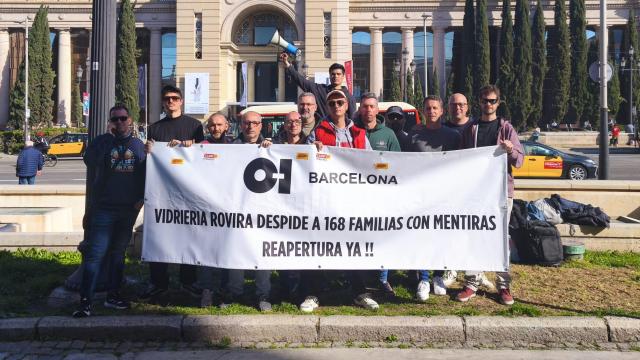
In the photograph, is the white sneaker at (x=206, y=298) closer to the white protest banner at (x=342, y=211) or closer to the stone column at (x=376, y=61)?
the white protest banner at (x=342, y=211)

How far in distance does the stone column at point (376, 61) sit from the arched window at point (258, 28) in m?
7.60

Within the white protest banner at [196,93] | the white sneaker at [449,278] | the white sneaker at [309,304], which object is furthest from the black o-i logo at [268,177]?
the white protest banner at [196,93]

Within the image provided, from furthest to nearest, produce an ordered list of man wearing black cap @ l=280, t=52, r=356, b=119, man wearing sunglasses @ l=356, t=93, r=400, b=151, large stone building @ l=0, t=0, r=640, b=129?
large stone building @ l=0, t=0, r=640, b=129 < man wearing black cap @ l=280, t=52, r=356, b=119 < man wearing sunglasses @ l=356, t=93, r=400, b=151

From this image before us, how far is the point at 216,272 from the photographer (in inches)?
290

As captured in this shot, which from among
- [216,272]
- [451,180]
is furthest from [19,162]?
[451,180]

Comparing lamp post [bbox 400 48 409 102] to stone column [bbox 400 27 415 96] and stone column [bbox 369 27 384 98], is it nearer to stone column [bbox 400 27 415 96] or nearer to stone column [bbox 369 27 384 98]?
stone column [bbox 400 27 415 96]

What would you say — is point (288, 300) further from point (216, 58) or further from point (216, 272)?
point (216, 58)

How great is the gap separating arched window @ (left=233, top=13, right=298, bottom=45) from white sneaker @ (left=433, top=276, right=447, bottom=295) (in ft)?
165

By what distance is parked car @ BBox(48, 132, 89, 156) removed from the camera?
39250 millimetres

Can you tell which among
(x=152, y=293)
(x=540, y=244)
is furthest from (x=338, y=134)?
(x=540, y=244)

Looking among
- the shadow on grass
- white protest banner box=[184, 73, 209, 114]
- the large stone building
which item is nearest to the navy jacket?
the shadow on grass

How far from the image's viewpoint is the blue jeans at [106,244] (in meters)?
6.00

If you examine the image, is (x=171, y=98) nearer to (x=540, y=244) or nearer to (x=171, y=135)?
(x=171, y=135)

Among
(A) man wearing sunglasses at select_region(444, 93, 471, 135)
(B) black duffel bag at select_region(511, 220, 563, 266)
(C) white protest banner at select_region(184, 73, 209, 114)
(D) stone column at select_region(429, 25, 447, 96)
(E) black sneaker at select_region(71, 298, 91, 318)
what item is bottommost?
(E) black sneaker at select_region(71, 298, 91, 318)
